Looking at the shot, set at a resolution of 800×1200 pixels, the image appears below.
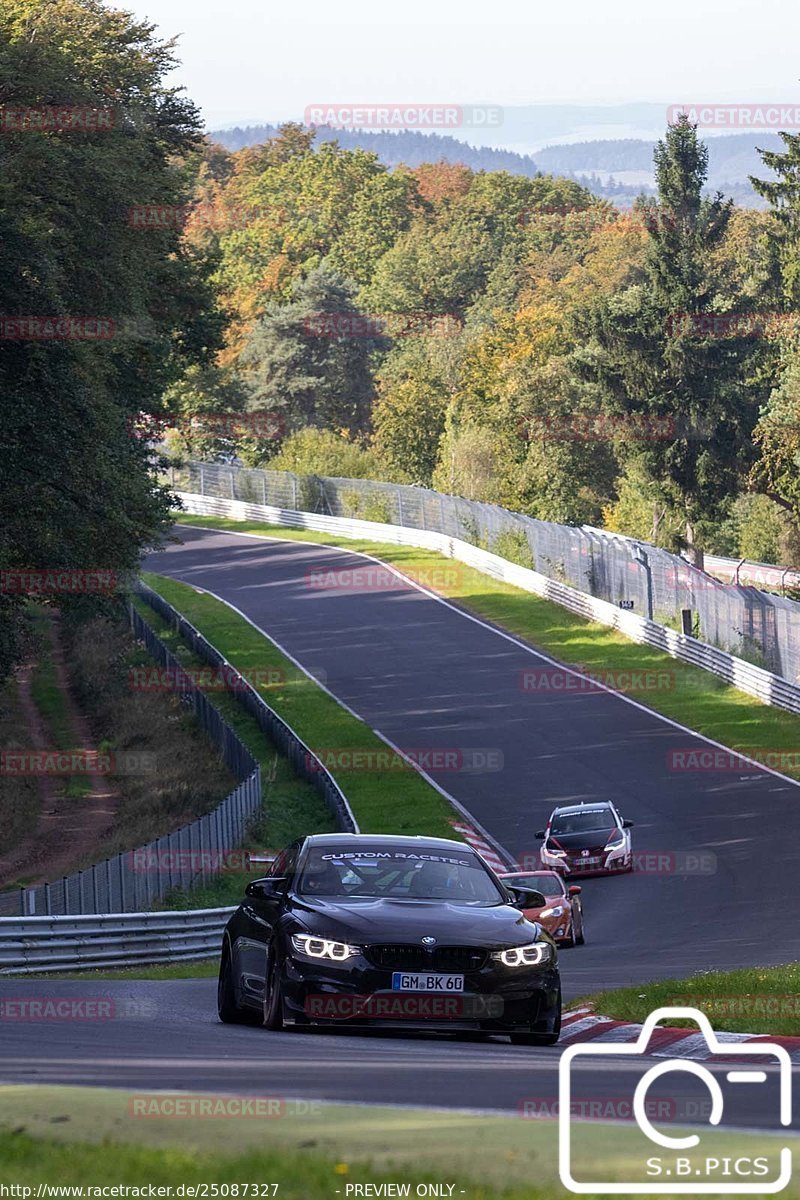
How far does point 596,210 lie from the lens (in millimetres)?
154875

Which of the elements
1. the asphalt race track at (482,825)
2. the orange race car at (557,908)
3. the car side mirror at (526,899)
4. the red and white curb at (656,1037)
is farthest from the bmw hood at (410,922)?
the orange race car at (557,908)

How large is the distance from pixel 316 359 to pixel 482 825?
89.9 meters

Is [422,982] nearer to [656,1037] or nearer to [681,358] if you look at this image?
[656,1037]

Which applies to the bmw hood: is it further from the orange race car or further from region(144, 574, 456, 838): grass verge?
region(144, 574, 456, 838): grass verge

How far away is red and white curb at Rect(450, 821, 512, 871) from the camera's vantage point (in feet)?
103

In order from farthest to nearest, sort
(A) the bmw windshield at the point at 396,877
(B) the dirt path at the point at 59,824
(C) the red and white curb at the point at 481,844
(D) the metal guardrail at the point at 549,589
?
(D) the metal guardrail at the point at 549,589 < (B) the dirt path at the point at 59,824 < (C) the red and white curb at the point at 481,844 < (A) the bmw windshield at the point at 396,877

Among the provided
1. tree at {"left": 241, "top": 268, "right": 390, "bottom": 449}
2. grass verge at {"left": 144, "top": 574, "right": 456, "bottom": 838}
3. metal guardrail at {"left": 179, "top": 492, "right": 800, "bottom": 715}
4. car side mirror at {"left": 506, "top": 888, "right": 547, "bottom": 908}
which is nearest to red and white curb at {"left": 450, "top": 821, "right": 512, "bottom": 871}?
grass verge at {"left": 144, "top": 574, "right": 456, "bottom": 838}

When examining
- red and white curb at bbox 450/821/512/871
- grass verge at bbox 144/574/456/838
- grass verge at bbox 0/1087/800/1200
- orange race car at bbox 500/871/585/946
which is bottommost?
grass verge at bbox 144/574/456/838

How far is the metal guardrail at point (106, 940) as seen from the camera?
18.7 m

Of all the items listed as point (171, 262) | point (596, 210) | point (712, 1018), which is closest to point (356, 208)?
point (596, 210)

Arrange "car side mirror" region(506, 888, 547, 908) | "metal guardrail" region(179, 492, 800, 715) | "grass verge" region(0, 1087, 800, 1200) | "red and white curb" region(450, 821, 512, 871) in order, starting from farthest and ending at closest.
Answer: "metal guardrail" region(179, 492, 800, 715) < "red and white curb" region(450, 821, 512, 871) < "car side mirror" region(506, 888, 547, 908) < "grass verge" region(0, 1087, 800, 1200)

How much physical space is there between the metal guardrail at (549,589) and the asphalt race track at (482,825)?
10.9ft

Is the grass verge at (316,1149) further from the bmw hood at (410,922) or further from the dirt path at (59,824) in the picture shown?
the dirt path at (59,824)

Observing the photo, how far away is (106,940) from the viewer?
19.9 meters
